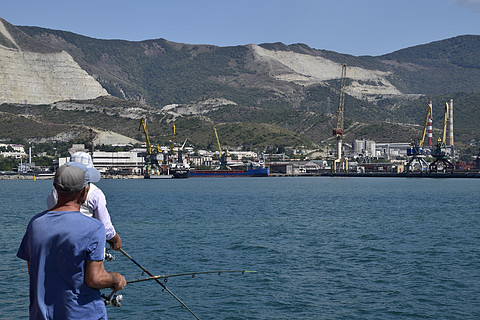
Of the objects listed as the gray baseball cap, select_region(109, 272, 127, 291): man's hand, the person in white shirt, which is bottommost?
select_region(109, 272, 127, 291): man's hand

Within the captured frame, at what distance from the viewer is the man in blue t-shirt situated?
269 inches

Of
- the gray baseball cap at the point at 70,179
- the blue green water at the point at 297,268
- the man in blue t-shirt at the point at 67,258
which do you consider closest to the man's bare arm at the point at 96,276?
the man in blue t-shirt at the point at 67,258

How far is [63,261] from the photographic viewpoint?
271 inches

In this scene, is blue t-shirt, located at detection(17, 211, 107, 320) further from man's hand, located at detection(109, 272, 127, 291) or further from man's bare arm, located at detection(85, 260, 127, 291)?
man's hand, located at detection(109, 272, 127, 291)

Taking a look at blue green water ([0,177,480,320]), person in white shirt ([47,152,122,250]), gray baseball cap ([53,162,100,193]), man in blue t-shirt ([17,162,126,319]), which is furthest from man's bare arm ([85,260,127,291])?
blue green water ([0,177,480,320])

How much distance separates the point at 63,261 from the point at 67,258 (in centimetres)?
6

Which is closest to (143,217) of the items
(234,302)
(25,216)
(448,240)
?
(25,216)

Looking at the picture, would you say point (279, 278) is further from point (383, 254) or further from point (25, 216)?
point (25, 216)

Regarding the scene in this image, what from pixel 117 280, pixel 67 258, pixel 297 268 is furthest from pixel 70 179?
pixel 297 268

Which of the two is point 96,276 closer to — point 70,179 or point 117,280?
point 117,280

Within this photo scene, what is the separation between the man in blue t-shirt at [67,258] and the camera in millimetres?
6840

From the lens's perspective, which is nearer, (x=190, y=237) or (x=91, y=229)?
(x=91, y=229)

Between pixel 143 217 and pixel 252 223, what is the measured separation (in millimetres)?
12379

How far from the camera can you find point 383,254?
3094 cm
